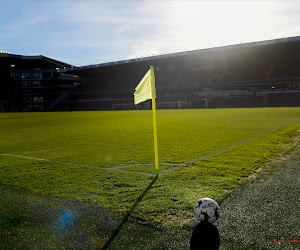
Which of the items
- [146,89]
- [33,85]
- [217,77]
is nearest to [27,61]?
[33,85]

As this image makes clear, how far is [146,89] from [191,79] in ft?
183

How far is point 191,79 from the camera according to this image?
59281mm

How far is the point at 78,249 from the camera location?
2.79 metres

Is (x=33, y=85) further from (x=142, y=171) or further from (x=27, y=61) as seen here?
(x=142, y=171)

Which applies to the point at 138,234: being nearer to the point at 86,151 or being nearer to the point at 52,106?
the point at 86,151

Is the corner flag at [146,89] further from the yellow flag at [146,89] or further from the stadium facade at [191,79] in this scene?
the stadium facade at [191,79]

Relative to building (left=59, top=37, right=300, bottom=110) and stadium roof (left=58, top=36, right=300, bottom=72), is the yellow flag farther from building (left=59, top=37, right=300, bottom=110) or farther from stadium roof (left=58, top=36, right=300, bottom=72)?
stadium roof (left=58, top=36, right=300, bottom=72)

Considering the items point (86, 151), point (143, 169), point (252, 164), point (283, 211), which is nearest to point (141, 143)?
point (86, 151)

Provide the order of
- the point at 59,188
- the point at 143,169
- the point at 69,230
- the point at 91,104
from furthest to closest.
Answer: the point at 91,104, the point at 143,169, the point at 59,188, the point at 69,230

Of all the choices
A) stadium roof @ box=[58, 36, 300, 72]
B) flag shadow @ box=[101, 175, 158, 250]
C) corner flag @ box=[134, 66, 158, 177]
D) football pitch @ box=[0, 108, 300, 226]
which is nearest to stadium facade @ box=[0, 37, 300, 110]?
stadium roof @ box=[58, 36, 300, 72]

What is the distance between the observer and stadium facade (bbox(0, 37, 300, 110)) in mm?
49000

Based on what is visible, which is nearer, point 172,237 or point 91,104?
point 172,237

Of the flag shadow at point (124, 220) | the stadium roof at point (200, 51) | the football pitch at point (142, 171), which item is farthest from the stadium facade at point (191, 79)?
the flag shadow at point (124, 220)

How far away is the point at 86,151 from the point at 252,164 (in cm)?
516
